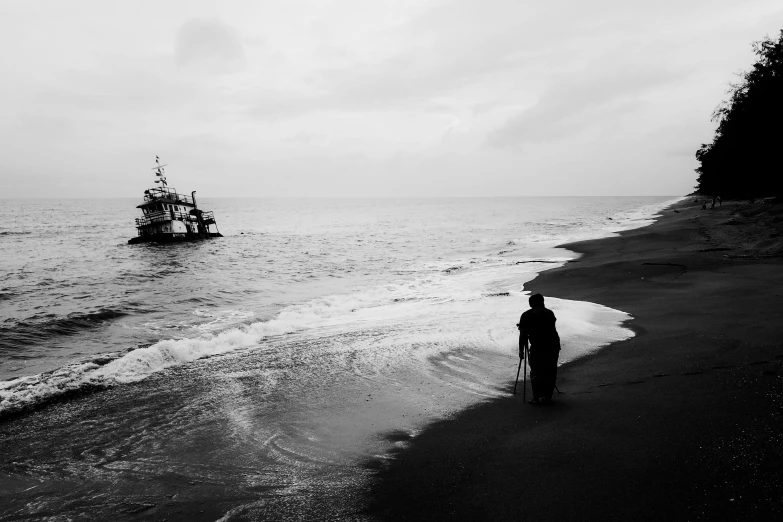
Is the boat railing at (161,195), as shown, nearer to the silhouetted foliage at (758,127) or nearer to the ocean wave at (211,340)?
the ocean wave at (211,340)

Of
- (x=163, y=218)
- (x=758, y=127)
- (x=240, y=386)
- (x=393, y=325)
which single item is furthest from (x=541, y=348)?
(x=163, y=218)

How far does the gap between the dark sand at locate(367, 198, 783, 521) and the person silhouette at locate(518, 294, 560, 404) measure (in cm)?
31

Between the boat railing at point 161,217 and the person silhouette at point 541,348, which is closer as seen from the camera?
the person silhouette at point 541,348

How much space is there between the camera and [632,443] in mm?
5523

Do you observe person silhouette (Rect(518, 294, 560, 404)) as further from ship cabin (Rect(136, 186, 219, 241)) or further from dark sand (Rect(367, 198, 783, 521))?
ship cabin (Rect(136, 186, 219, 241))

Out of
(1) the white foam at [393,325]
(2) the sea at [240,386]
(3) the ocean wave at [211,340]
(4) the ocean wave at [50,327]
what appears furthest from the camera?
(4) the ocean wave at [50,327]

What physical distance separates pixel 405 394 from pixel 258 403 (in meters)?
2.89

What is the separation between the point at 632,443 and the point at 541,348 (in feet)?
6.43

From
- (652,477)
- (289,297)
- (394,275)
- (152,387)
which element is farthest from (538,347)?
(394,275)

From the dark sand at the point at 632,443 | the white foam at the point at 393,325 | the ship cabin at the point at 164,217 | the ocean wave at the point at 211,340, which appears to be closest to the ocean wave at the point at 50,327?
the ocean wave at the point at 211,340

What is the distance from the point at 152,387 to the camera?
9.45m

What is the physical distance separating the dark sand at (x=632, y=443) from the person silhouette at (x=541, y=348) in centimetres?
31

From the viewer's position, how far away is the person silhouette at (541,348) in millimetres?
7121

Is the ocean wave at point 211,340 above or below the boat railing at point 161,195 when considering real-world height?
below
